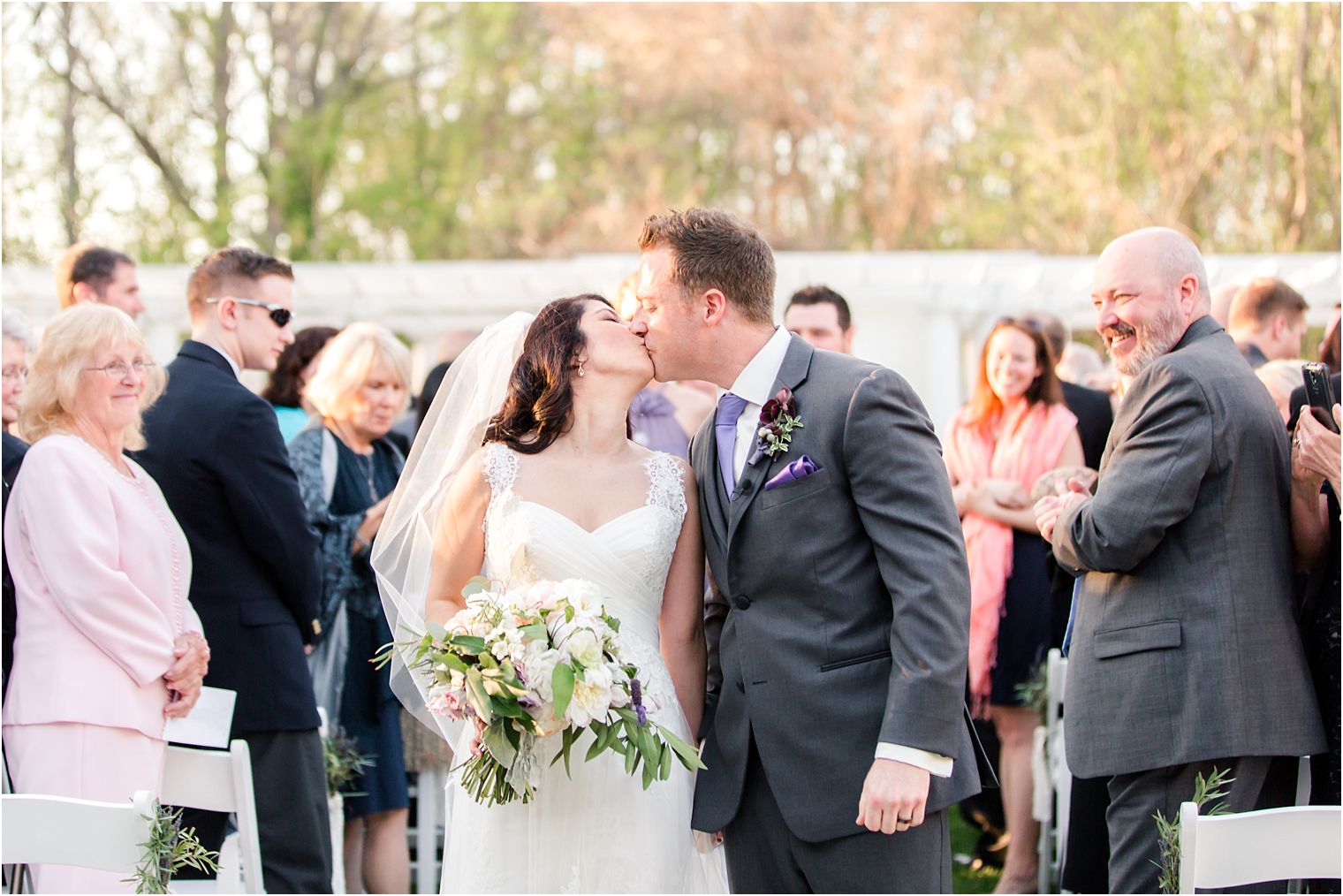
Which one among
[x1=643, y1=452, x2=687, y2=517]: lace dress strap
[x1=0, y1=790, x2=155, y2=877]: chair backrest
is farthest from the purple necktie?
[x1=0, y1=790, x2=155, y2=877]: chair backrest

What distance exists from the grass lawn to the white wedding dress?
3004 millimetres

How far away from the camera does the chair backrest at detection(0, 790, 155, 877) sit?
300cm

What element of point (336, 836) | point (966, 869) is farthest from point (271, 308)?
point (966, 869)

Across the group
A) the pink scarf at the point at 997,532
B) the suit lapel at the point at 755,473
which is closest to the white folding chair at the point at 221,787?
the suit lapel at the point at 755,473

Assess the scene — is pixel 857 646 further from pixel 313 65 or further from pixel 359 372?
pixel 313 65

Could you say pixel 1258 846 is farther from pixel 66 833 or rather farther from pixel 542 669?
pixel 66 833

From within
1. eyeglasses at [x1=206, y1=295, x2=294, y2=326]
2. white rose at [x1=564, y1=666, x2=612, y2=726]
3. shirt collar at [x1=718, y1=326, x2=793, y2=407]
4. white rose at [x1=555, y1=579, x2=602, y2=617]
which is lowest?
white rose at [x1=564, y1=666, x2=612, y2=726]

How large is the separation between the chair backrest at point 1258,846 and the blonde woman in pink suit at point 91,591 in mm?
2670

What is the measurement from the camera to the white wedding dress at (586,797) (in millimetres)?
3430

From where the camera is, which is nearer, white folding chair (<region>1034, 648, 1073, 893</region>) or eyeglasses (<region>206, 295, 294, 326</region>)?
eyeglasses (<region>206, 295, 294, 326</region>)

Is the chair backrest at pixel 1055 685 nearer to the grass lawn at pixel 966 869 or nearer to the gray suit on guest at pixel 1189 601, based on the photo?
the grass lawn at pixel 966 869

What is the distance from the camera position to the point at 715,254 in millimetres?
3330

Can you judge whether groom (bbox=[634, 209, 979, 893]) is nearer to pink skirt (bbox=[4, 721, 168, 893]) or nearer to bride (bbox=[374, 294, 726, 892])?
bride (bbox=[374, 294, 726, 892])

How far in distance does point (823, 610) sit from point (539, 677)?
→ 0.66 meters
